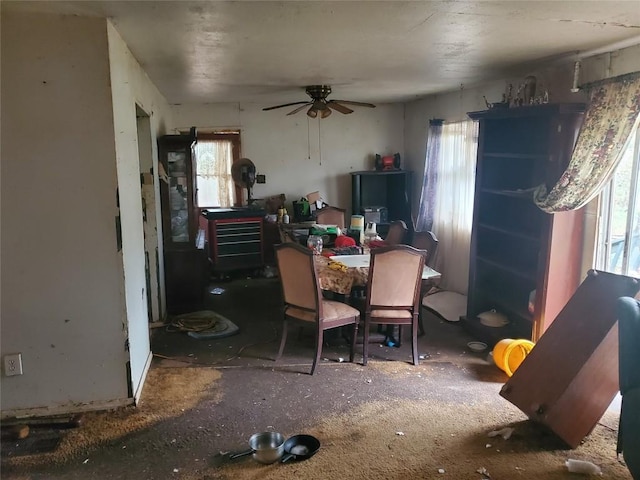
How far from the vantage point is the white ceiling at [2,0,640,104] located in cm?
232

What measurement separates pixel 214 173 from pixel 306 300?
3454mm

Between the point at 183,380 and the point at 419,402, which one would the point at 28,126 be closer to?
the point at 183,380

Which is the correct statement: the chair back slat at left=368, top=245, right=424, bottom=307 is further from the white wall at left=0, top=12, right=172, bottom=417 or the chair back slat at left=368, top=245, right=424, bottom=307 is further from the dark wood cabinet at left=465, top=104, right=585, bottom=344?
the white wall at left=0, top=12, right=172, bottom=417

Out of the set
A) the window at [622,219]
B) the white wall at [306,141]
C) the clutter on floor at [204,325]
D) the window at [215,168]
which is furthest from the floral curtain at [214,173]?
the window at [622,219]

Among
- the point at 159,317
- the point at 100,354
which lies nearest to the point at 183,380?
the point at 100,354

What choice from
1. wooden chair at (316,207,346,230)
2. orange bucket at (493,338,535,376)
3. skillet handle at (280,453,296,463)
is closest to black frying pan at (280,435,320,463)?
skillet handle at (280,453,296,463)

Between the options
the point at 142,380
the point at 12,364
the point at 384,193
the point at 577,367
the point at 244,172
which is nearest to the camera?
the point at 577,367

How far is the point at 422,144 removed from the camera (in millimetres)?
6176

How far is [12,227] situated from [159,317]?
2.03 metres

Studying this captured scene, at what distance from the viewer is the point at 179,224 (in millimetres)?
4781

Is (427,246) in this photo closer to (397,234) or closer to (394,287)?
(397,234)

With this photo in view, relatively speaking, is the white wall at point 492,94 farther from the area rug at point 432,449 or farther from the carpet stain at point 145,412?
the carpet stain at point 145,412

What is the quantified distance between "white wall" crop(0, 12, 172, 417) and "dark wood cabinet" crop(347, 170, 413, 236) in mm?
3881

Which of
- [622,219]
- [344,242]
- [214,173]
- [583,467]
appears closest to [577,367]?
[583,467]
